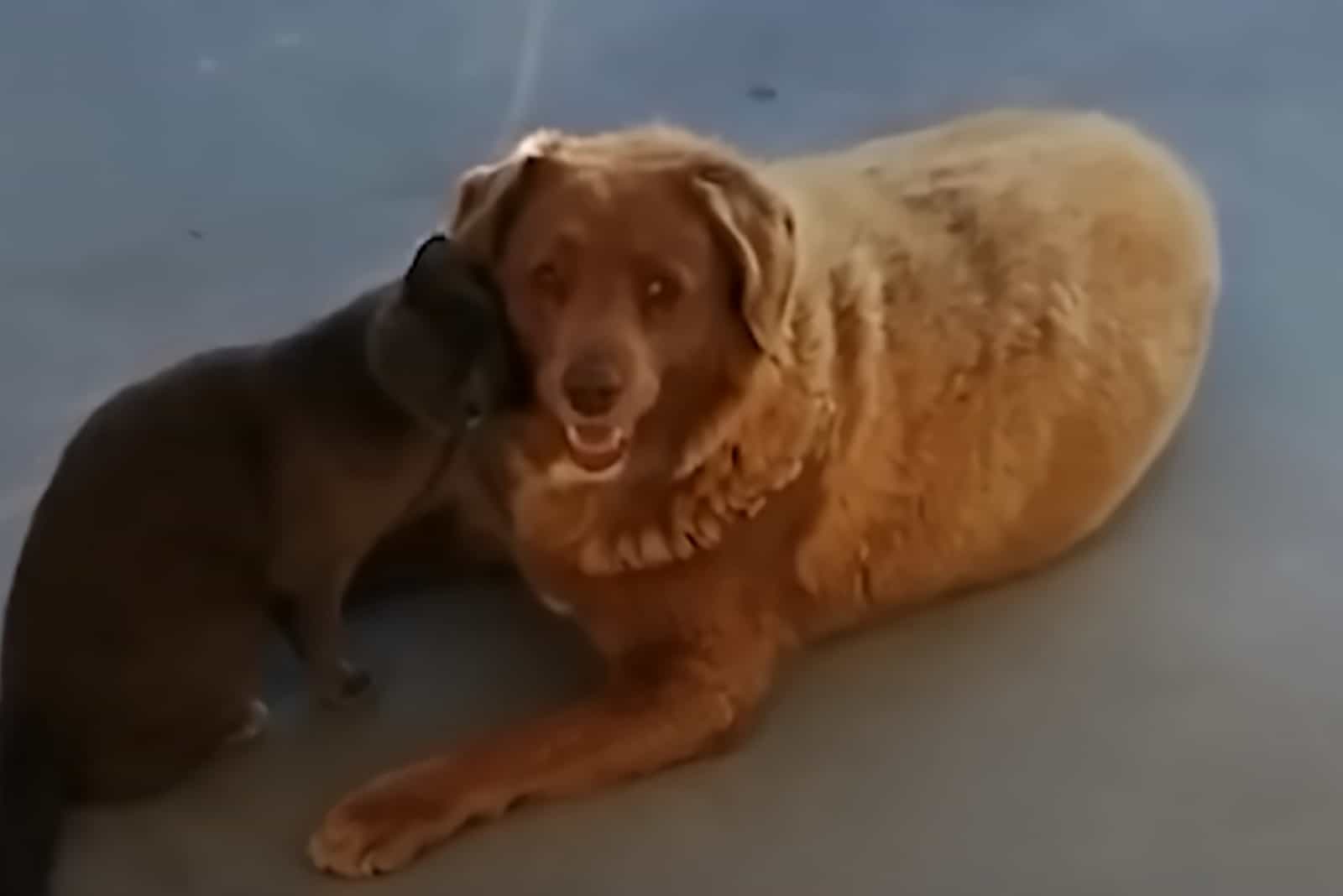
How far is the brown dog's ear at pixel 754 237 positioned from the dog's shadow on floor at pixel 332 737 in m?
0.37

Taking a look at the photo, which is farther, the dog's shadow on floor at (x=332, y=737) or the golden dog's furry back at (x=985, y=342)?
the golden dog's furry back at (x=985, y=342)

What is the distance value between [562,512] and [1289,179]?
110 centimetres

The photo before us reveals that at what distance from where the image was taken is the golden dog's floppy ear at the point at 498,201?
5.92 ft

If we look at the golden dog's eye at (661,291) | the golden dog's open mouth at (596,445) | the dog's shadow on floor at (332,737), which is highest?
the golden dog's eye at (661,291)

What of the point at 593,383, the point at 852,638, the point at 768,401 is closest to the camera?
the point at 593,383

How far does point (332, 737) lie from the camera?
6.29 feet

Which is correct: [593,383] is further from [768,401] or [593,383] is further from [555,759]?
[555,759]

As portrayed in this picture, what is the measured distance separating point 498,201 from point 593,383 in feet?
0.57

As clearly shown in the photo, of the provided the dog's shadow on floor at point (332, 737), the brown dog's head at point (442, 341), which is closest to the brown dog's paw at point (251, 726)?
the dog's shadow on floor at point (332, 737)

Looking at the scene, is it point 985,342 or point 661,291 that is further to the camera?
point 985,342

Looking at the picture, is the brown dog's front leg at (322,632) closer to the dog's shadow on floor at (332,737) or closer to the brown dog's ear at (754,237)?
the dog's shadow on floor at (332,737)

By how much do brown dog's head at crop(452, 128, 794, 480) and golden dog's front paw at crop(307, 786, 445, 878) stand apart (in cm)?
31

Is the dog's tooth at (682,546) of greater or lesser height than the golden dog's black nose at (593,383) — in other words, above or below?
below

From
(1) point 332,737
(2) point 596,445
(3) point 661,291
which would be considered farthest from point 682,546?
(1) point 332,737
